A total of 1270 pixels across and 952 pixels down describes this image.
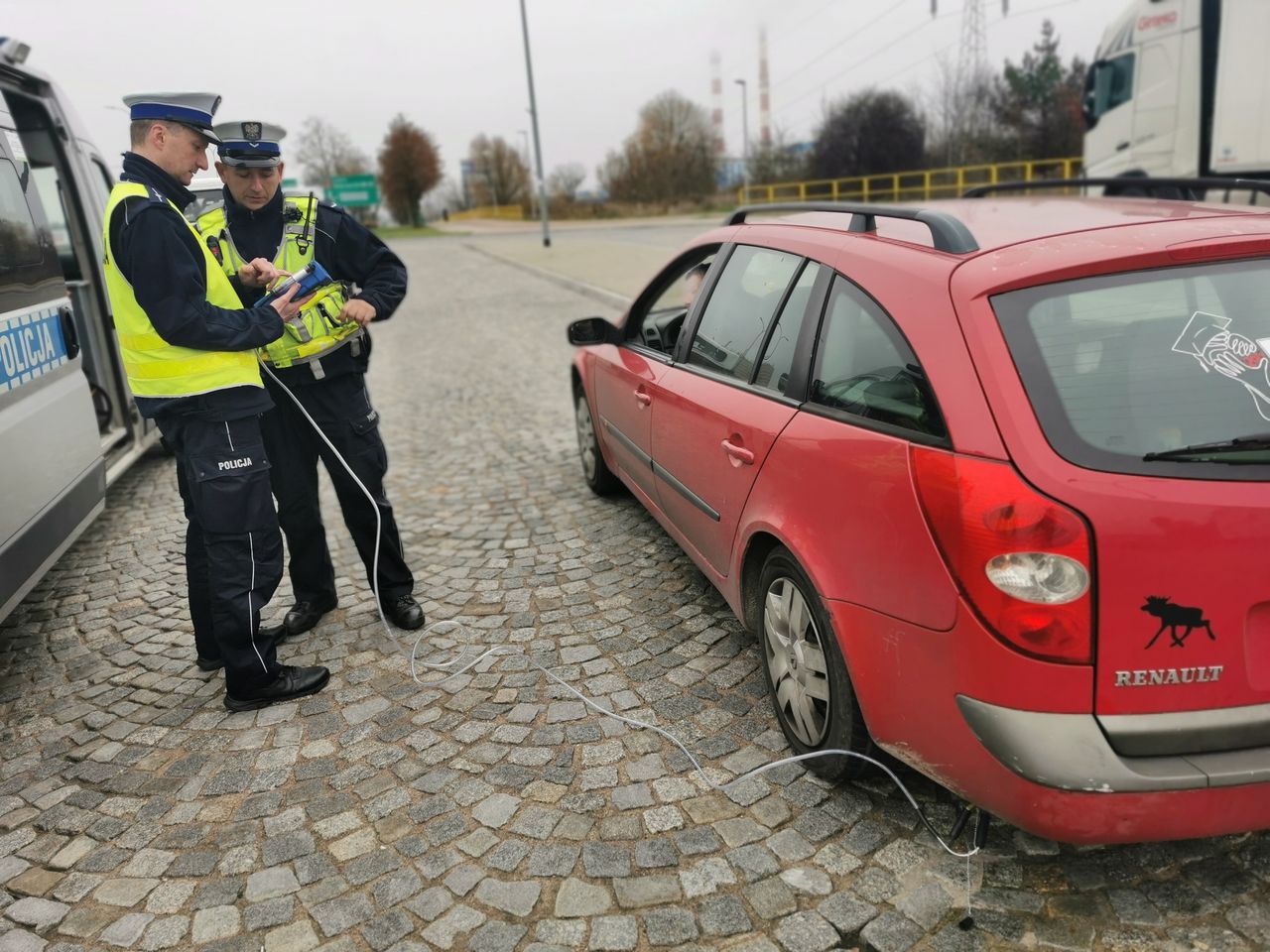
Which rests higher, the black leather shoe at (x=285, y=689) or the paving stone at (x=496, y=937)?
the black leather shoe at (x=285, y=689)

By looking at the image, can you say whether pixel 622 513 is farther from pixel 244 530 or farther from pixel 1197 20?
pixel 1197 20

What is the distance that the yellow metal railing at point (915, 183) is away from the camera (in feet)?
107

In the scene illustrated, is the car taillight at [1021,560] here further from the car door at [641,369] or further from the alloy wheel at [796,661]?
the car door at [641,369]

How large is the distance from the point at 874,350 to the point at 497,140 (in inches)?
3631

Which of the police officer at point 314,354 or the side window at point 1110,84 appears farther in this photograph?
the side window at point 1110,84

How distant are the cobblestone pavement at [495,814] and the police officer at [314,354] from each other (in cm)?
24

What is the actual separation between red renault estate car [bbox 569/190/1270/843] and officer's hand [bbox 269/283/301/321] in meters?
1.92

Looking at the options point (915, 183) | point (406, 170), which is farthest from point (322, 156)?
point (915, 183)

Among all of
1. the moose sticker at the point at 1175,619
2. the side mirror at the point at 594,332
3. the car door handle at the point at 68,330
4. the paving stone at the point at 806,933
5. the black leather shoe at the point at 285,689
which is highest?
the car door handle at the point at 68,330

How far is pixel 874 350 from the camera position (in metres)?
2.31

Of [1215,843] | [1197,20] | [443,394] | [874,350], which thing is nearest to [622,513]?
[874,350]

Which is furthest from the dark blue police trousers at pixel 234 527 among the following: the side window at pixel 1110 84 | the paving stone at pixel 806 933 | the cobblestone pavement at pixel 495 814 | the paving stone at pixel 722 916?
the side window at pixel 1110 84

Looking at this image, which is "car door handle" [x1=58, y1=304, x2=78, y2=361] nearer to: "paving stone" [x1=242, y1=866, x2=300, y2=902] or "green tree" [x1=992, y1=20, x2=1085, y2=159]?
"paving stone" [x1=242, y1=866, x2=300, y2=902]

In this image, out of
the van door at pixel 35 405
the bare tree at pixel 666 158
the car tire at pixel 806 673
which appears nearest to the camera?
the car tire at pixel 806 673
